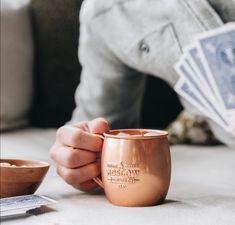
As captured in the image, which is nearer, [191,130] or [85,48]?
[85,48]

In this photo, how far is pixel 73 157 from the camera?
A: 776 millimetres

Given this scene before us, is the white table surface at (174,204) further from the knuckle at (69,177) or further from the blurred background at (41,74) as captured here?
the blurred background at (41,74)

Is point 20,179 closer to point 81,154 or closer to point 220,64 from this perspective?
point 81,154

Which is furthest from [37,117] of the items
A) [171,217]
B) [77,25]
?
[171,217]

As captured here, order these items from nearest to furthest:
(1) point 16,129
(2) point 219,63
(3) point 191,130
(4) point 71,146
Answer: (4) point 71,146
(2) point 219,63
(3) point 191,130
(1) point 16,129

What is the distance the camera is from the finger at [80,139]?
753 millimetres

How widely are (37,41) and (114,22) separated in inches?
16.2

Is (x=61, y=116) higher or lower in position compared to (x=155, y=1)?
lower

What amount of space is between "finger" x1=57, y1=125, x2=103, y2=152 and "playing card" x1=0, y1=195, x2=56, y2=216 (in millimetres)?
101

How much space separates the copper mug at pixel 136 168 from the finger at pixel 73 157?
6 centimetres

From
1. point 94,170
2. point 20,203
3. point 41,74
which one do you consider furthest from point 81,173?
point 41,74

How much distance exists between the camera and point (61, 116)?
5.13 feet

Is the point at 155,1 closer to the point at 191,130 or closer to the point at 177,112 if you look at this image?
the point at 191,130

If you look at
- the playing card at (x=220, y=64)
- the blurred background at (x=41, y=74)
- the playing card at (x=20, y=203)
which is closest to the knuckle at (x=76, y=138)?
the playing card at (x=20, y=203)
